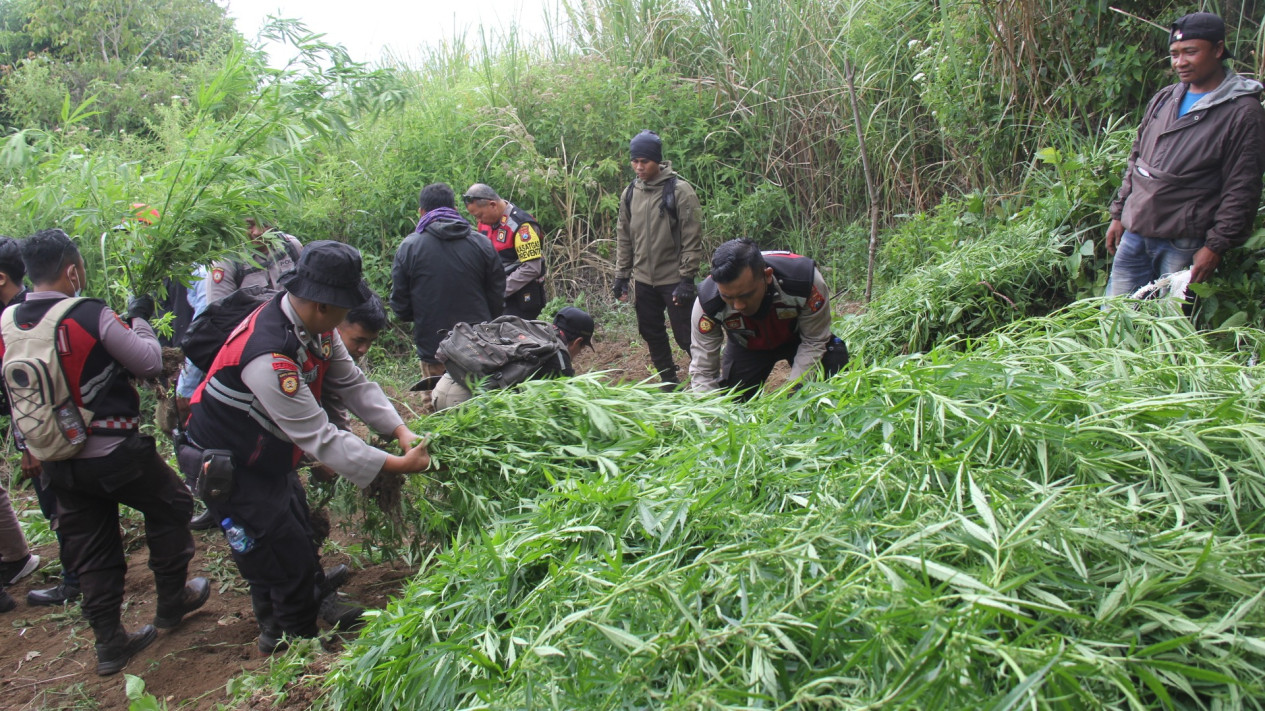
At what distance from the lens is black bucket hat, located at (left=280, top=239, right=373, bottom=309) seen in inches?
113

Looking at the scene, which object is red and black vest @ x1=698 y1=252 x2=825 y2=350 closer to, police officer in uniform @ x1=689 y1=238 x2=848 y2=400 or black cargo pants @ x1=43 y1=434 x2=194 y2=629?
police officer in uniform @ x1=689 y1=238 x2=848 y2=400

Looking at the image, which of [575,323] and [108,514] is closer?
[108,514]

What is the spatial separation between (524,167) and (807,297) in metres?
5.32

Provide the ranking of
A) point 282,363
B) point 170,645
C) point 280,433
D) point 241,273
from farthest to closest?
point 241,273, point 170,645, point 280,433, point 282,363

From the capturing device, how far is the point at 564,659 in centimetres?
174

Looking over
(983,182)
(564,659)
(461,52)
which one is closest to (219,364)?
(564,659)

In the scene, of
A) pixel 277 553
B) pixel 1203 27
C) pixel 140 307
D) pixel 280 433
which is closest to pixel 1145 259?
pixel 1203 27

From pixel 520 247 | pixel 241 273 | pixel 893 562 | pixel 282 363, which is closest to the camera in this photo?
pixel 893 562

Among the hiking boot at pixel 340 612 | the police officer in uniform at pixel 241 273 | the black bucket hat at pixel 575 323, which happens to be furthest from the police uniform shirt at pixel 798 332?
the police officer in uniform at pixel 241 273

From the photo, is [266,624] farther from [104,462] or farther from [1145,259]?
[1145,259]

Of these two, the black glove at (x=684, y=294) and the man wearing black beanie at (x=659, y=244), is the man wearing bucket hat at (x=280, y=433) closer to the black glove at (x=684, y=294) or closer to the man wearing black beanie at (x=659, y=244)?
the black glove at (x=684, y=294)

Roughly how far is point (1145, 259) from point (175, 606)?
513cm

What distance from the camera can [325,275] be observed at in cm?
289

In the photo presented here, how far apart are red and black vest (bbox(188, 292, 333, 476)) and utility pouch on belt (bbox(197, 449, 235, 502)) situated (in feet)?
0.19
